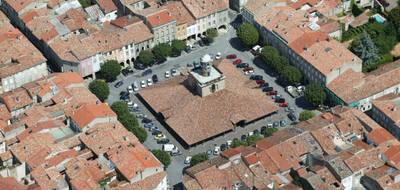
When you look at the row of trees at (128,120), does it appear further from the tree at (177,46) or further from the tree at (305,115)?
the tree at (305,115)

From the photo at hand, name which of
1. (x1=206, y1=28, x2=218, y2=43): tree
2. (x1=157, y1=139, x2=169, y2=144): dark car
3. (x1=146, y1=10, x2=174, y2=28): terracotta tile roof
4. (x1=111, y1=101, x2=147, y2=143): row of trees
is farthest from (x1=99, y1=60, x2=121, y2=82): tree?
(x1=157, y1=139, x2=169, y2=144): dark car

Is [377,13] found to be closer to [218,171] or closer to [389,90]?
[389,90]

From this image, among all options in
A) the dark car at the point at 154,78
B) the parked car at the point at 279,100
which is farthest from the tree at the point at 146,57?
the parked car at the point at 279,100

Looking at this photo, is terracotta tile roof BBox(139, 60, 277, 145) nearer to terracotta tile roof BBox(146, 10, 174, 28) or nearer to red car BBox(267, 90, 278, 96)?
red car BBox(267, 90, 278, 96)

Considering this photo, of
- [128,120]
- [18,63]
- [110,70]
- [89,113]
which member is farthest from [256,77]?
[18,63]

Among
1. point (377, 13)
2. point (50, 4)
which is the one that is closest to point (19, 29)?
point (50, 4)
